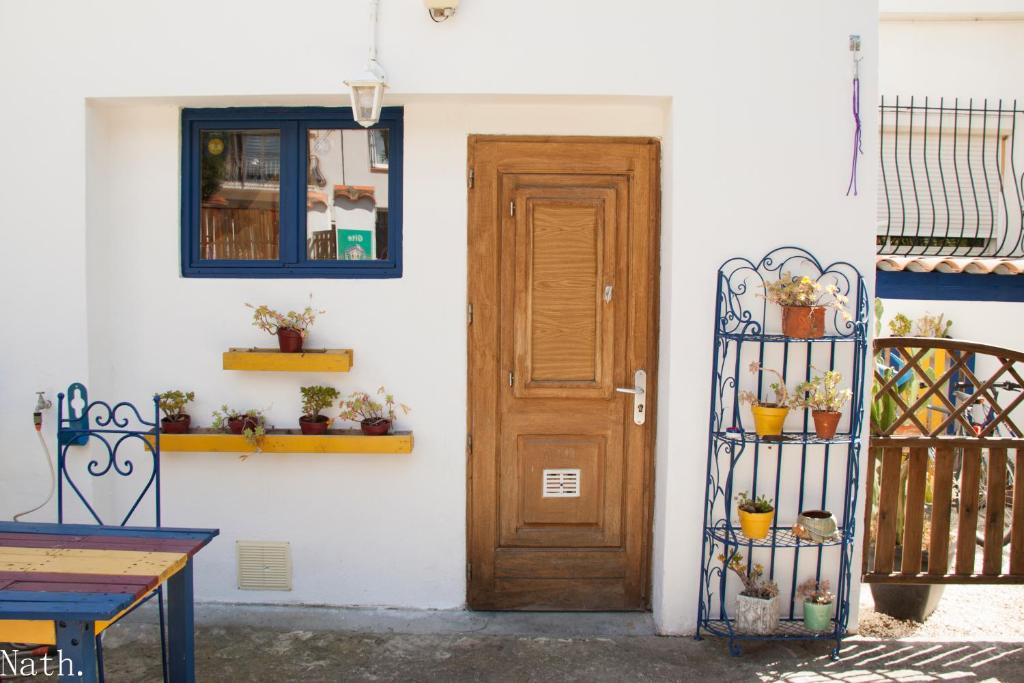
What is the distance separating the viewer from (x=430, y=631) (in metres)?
4.16

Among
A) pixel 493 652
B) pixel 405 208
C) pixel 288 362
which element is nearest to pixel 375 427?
pixel 288 362

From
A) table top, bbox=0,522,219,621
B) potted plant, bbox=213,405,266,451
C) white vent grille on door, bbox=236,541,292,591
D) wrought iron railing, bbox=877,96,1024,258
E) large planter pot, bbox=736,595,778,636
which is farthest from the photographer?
wrought iron railing, bbox=877,96,1024,258

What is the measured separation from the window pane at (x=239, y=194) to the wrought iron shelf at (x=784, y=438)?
2417mm

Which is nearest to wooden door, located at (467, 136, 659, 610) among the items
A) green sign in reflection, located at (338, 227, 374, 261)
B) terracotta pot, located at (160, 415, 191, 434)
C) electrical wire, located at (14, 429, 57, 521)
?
green sign in reflection, located at (338, 227, 374, 261)

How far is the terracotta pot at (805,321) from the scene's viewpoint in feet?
12.6

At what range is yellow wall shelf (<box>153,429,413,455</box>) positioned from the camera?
13.6ft

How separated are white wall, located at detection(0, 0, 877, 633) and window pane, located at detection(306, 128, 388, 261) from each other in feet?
0.55

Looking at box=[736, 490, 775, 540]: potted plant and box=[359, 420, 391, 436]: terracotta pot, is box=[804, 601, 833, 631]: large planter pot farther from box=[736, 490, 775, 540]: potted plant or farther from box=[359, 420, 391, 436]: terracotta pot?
box=[359, 420, 391, 436]: terracotta pot

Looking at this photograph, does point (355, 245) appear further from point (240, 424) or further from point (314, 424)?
point (240, 424)

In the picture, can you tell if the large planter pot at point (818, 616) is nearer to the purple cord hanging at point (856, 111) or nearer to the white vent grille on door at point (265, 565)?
the purple cord hanging at point (856, 111)

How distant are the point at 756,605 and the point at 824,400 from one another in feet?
3.29

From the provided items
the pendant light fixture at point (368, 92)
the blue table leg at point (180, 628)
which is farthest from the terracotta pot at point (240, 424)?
the pendant light fixture at point (368, 92)

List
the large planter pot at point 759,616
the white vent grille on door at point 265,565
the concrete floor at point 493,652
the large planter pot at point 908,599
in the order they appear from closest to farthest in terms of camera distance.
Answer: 1. the concrete floor at point 493,652
2. the large planter pot at point 759,616
3. the white vent grille on door at point 265,565
4. the large planter pot at point 908,599

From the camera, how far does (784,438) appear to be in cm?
392
